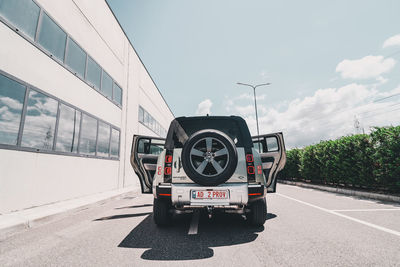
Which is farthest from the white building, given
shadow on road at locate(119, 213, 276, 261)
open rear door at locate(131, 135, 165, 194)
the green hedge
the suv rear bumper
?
the green hedge

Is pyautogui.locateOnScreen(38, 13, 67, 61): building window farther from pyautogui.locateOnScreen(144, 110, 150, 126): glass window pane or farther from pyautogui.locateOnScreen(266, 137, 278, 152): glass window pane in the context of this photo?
pyautogui.locateOnScreen(144, 110, 150, 126): glass window pane

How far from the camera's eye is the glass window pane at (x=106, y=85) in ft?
33.6

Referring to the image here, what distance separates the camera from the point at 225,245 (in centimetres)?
265

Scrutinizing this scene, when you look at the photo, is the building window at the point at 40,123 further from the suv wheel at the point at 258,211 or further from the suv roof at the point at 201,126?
the suv wheel at the point at 258,211

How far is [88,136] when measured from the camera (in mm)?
8445

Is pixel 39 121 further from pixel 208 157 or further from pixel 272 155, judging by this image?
pixel 272 155

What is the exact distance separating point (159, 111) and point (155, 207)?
2053 centimetres

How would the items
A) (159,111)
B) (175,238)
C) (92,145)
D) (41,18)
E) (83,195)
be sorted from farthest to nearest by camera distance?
(159,111), (92,145), (83,195), (41,18), (175,238)

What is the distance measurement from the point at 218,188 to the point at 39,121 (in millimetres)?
Result: 6025

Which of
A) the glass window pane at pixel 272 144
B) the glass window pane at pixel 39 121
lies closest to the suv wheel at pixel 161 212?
the glass window pane at pixel 272 144

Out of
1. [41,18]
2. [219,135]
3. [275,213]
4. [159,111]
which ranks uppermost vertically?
[159,111]

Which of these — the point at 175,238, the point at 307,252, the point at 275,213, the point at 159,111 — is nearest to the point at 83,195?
the point at 175,238

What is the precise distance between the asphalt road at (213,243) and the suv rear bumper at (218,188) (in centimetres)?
52

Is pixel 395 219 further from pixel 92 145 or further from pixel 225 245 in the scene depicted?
pixel 92 145
